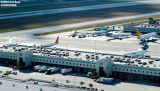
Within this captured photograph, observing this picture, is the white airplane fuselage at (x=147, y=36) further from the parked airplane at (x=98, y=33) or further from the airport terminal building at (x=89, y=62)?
the airport terminal building at (x=89, y=62)

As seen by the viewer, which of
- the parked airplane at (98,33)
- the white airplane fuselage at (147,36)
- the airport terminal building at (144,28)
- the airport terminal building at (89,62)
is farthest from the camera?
the parked airplane at (98,33)

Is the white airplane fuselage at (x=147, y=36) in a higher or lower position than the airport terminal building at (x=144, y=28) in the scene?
lower

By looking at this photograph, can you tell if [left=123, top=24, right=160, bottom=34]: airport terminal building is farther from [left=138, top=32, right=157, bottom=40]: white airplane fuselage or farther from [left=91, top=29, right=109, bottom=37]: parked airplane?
[left=91, top=29, right=109, bottom=37]: parked airplane

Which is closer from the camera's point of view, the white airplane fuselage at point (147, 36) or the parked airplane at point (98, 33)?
the white airplane fuselage at point (147, 36)

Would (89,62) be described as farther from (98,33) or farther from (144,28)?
(144,28)

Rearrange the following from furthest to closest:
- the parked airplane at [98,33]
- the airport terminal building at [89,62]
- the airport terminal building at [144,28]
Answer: the parked airplane at [98,33]
the airport terminal building at [144,28]
the airport terminal building at [89,62]

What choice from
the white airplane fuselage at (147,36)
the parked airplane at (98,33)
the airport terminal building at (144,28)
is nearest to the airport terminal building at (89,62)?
the white airplane fuselage at (147,36)

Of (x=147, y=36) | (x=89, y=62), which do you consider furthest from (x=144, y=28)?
(x=89, y=62)

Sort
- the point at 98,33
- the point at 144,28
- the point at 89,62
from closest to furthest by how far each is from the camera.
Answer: the point at 89,62 < the point at 98,33 < the point at 144,28

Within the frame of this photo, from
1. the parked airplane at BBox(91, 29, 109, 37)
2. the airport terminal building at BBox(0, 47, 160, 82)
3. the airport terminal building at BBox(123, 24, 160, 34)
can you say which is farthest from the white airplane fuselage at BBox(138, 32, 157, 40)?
the airport terminal building at BBox(0, 47, 160, 82)

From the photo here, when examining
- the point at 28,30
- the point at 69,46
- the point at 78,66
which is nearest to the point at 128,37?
the point at 69,46
